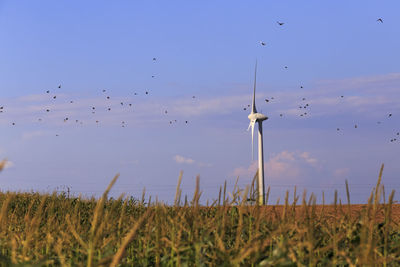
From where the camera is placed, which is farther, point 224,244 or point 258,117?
point 258,117

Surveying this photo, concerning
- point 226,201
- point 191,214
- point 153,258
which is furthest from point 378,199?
point 153,258

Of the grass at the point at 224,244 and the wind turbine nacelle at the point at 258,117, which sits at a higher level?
the wind turbine nacelle at the point at 258,117

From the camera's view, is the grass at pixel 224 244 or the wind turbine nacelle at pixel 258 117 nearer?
the grass at pixel 224 244

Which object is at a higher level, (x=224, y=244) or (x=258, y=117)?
(x=258, y=117)

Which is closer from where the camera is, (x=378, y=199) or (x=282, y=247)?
(x=282, y=247)

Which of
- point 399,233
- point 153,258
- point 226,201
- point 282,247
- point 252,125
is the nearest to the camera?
point 282,247

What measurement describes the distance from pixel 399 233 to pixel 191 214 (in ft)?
11.7

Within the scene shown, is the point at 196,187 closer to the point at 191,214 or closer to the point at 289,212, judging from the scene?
the point at 191,214

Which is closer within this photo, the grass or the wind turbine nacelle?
the grass

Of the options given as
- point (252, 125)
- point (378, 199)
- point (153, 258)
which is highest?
point (252, 125)

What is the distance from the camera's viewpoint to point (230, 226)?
587cm

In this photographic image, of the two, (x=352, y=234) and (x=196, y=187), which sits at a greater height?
(x=196, y=187)

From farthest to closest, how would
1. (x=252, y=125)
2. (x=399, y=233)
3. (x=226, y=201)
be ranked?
(x=252, y=125) < (x=399, y=233) < (x=226, y=201)

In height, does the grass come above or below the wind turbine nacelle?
below
